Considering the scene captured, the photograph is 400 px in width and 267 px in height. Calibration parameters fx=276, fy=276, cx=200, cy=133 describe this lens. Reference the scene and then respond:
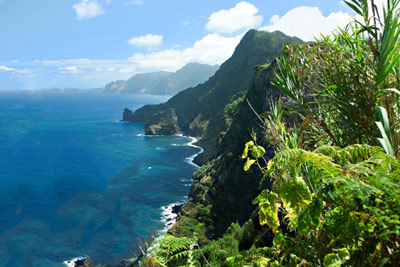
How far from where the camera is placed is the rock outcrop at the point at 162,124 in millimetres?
134375

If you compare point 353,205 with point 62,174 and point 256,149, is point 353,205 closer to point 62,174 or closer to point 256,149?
point 256,149

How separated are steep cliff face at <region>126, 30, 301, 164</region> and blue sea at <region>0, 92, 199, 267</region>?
80.3ft

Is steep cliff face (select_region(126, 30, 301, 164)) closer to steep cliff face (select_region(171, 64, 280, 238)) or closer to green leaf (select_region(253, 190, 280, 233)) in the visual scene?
steep cliff face (select_region(171, 64, 280, 238))

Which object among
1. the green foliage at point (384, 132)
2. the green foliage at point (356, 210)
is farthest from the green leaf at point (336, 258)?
the green foliage at point (384, 132)

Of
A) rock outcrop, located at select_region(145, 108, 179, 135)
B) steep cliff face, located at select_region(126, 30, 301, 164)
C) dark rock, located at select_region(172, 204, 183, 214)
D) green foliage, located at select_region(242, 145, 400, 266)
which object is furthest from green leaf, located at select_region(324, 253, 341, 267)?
rock outcrop, located at select_region(145, 108, 179, 135)

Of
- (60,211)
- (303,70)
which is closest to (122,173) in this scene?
(60,211)

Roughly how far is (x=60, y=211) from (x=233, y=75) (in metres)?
129

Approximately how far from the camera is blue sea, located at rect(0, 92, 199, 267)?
4388 centimetres

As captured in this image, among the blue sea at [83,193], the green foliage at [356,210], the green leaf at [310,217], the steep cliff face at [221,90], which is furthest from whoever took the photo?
the steep cliff face at [221,90]

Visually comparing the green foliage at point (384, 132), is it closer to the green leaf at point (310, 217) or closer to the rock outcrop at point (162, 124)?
the green leaf at point (310, 217)

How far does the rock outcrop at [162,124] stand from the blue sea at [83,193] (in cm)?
1728

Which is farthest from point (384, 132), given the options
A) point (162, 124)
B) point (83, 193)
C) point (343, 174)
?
point (162, 124)

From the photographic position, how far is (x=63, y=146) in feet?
332

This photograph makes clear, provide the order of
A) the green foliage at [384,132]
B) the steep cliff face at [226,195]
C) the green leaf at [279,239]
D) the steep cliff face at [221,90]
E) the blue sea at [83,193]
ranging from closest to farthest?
the green leaf at [279,239], the green foliage at [384,132], the blue sea at [83,193], the steep cliff face at [226,195], the steep cliff face at [221,90]
